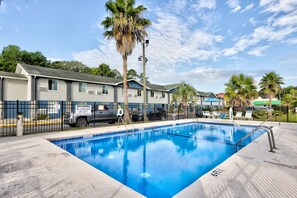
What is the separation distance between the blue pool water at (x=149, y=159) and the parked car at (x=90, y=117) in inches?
122

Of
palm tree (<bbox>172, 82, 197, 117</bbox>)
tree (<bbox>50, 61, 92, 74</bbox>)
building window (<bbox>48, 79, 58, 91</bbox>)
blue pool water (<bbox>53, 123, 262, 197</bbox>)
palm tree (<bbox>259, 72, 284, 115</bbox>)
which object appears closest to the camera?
blue pool water (<bbox>53, 123, 262, 197</bbox>)

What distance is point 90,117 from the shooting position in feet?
40.5

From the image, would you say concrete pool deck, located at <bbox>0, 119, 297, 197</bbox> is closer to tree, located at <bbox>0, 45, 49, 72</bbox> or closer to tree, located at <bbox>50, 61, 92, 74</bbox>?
tree, located at <bbox>0, 45, 49, 72</bbox>

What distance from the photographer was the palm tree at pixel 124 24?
1380 centimetres

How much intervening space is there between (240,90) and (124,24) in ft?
59.6

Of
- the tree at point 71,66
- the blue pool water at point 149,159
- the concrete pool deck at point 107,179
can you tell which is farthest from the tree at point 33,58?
the concrete pool deck at point 107,179

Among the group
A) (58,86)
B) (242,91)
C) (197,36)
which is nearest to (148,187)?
(197,36)

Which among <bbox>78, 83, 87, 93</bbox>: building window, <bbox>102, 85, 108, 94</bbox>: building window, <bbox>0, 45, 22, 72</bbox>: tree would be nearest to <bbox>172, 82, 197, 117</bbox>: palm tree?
<bbox>102, 85, 108, 94</bbox>: building window

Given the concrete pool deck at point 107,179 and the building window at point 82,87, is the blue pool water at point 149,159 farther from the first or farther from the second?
the building window at point 82,87

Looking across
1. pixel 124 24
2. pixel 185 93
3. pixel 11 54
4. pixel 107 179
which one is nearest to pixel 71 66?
pixel 11 54

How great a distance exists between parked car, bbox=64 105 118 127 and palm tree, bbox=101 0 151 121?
1438mm

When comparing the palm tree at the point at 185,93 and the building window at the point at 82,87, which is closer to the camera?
the building window at the point at 82,87

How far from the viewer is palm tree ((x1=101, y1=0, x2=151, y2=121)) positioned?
13805 millimetres

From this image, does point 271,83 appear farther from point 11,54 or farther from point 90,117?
point 11,54
